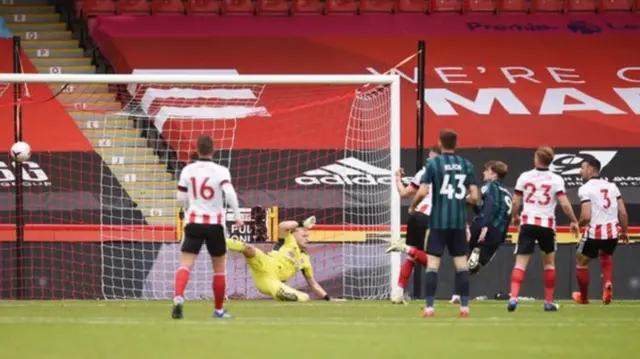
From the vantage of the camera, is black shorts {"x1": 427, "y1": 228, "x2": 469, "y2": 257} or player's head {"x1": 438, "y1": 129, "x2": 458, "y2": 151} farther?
black shorts {"x1": 427, "y1": 228, "x2": 469, "y2": 257}

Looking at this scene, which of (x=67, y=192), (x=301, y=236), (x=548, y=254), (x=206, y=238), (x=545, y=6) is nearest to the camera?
(x=206, y=238)

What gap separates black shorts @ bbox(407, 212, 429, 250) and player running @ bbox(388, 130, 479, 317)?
2.60 metres

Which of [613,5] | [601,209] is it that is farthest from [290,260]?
[613,5]

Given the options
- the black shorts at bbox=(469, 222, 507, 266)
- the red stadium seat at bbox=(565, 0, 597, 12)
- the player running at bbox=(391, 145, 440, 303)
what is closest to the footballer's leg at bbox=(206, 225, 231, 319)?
the player running at bbox=(391, 145, 440, 303)

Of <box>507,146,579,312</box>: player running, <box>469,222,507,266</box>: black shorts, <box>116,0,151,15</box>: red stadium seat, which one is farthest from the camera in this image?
<box>116,0,151,15</box>: red stadium seat

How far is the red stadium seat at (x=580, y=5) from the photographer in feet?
90.2

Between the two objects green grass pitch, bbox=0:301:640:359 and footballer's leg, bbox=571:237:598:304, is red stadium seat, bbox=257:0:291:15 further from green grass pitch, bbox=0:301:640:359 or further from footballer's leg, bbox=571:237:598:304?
green grass pitch, bbox=0:301:640:359

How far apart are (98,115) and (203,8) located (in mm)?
3568

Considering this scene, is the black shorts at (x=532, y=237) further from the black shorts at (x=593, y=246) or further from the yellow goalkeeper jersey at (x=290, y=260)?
the yellow goalkeeper jersey at (x=290, y=260)

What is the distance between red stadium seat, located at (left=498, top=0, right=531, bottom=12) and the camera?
27266 millimetres

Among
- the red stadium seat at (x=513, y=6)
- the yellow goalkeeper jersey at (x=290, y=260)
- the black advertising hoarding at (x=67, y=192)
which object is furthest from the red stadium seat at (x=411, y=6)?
the yellow goalkeeper jersey at (x=290, y=260)

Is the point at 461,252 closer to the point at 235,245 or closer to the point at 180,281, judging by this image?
the point at 180,281

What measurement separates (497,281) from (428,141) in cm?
532

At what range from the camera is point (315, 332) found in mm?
12148
